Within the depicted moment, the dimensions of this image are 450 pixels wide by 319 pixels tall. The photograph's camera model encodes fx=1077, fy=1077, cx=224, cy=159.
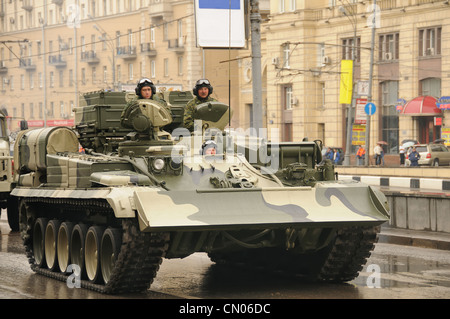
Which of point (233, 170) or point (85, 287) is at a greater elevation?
point (233, 170)

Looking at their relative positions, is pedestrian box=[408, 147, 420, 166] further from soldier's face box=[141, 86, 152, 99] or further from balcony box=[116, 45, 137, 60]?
balcony box=[116, 45, 137, 60]

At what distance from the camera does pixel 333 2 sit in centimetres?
5928

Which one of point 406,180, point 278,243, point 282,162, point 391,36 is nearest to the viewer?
point 278,243

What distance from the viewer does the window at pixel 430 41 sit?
5119 centimetres

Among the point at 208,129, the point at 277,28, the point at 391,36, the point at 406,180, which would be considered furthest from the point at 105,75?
the point at 208,129

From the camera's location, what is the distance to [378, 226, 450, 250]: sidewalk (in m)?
17.4

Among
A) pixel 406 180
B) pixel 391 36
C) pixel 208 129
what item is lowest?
pixel 406 180

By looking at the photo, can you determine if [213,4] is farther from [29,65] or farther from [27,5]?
[29,65]

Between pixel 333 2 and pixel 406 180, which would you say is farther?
pixel 333 2

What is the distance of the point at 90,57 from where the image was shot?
294 ft

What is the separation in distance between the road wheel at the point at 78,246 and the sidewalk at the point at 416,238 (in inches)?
261

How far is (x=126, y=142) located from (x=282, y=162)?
74.8 inches
